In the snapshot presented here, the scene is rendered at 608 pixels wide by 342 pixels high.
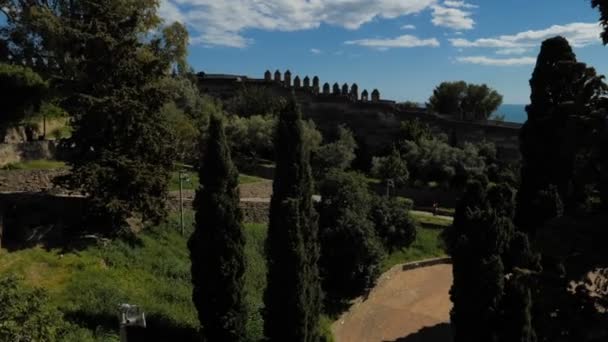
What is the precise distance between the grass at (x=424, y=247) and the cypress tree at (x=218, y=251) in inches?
464

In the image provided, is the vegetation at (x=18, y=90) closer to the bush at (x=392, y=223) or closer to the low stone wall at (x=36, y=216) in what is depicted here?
the low stone wall at (x=36, y=216)

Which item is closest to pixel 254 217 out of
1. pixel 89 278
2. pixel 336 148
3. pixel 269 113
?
pixel 89 278

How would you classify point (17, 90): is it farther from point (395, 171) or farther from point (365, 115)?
point (365, 115)

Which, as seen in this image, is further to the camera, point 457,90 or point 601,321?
point 457,90

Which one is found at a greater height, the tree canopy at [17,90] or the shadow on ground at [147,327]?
the tree canopy at [17,90]

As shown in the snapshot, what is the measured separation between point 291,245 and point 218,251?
2.03m

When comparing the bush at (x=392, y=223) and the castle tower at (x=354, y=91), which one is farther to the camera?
the castle tower at (x=354, y=91)

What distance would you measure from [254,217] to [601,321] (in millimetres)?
19717

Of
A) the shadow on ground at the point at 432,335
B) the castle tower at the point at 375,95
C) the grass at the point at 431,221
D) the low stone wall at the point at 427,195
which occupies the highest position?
the castle tower at the point at 375,95

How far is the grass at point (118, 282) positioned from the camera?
1405cm

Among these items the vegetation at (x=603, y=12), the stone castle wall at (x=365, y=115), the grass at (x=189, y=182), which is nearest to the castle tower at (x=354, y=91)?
the stone castle wall at (x=365, y=115)

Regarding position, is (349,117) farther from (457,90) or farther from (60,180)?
(60,180)

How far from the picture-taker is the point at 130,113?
18.3 metres

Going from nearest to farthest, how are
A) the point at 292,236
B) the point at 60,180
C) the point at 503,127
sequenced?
the point at 292,236
the point at 60,180
the point at 503,127
